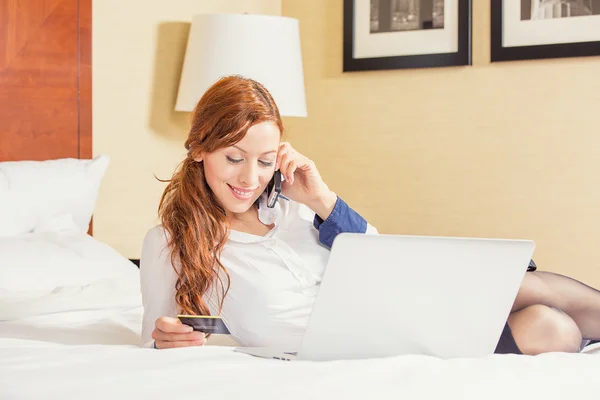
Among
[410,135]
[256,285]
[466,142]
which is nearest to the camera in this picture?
[256,285]

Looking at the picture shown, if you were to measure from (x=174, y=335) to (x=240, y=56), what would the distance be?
1.86 m

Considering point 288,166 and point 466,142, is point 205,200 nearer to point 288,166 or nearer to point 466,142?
point 288,166

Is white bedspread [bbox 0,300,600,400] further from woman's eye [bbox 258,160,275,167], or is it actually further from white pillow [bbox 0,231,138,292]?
white pillow [bbox 0,231,138,292]

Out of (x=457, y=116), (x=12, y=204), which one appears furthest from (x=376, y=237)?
(x=457, y=116)

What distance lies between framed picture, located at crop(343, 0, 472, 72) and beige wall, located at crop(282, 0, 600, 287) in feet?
0.15

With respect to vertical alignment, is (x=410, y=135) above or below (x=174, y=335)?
→ above

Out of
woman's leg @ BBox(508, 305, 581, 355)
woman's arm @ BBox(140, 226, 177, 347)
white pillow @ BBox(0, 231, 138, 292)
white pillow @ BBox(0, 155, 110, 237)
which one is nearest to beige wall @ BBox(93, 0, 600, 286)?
white pillow @ BBox(0, 155, 110, 237)

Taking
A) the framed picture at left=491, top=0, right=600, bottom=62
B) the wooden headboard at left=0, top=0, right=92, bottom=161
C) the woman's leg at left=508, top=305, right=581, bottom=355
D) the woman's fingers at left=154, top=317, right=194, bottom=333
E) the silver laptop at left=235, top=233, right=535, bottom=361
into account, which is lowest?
the woman's leg at left=508, top=305, right=581, bottom=355

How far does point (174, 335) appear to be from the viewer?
1585 millimetres

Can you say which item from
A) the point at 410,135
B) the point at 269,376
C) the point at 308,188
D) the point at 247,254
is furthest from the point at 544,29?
the point at 269,376

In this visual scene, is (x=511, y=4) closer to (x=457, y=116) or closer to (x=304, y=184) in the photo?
(x=457, y=116)

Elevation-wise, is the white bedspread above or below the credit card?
below

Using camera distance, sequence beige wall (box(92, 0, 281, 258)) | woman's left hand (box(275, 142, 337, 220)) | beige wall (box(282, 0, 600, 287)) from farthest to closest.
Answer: beige wall (box(282, 0, 600, 287)), beige wall (box(92, 0, 281, 258)), woman's left hand (box(275, 142, 337, 220))

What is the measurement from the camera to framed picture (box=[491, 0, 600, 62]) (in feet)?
10.6
